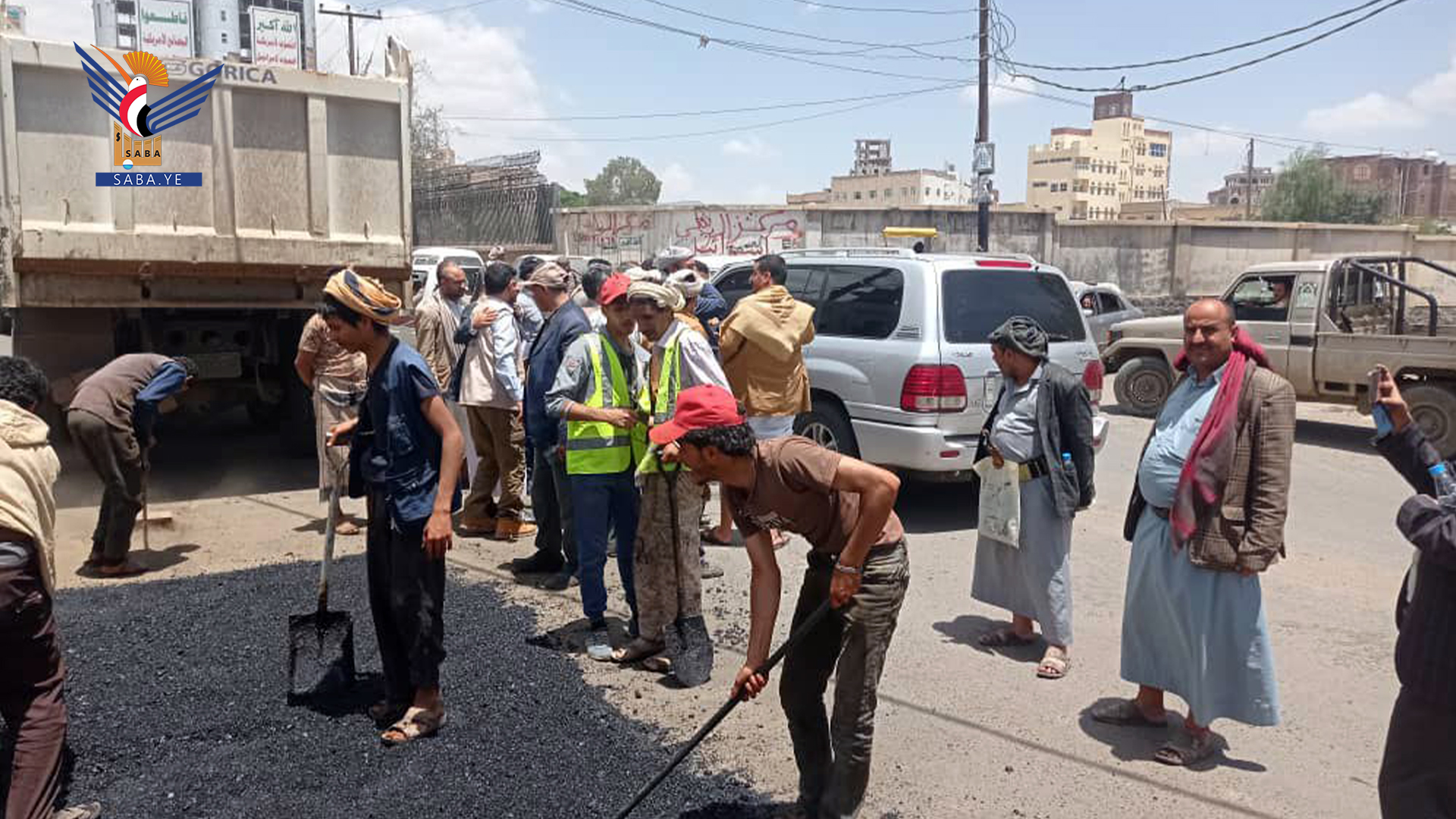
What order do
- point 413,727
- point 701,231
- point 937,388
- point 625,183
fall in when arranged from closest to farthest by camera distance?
point 413,727 → point 937,388 → point 701,231 → point 625,183

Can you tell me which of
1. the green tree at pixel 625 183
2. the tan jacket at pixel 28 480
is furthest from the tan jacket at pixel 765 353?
the green tree at pixel 625 183

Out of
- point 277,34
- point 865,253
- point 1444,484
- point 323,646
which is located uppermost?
point 277,34

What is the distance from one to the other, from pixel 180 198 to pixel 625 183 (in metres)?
86.5

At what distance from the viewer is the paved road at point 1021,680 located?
12.2 feet

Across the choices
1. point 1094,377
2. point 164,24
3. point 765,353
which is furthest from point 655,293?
point 164,24

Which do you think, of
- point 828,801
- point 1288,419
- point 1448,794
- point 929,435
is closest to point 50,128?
point 929,435

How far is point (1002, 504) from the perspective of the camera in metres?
4.96

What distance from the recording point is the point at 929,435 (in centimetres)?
686

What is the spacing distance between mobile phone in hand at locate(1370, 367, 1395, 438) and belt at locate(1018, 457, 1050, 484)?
1990 mm

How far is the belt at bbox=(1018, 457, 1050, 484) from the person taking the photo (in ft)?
16.0

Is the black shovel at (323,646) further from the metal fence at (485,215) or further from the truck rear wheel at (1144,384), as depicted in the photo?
the metal fence at (485,215)

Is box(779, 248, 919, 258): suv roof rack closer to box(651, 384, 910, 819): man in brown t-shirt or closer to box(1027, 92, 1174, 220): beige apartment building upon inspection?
box(651, 384, 910, 819): man in brown t-shirt

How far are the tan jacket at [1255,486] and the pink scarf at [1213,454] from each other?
0.09 feet

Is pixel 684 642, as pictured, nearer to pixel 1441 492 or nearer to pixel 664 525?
pixel 664 525
